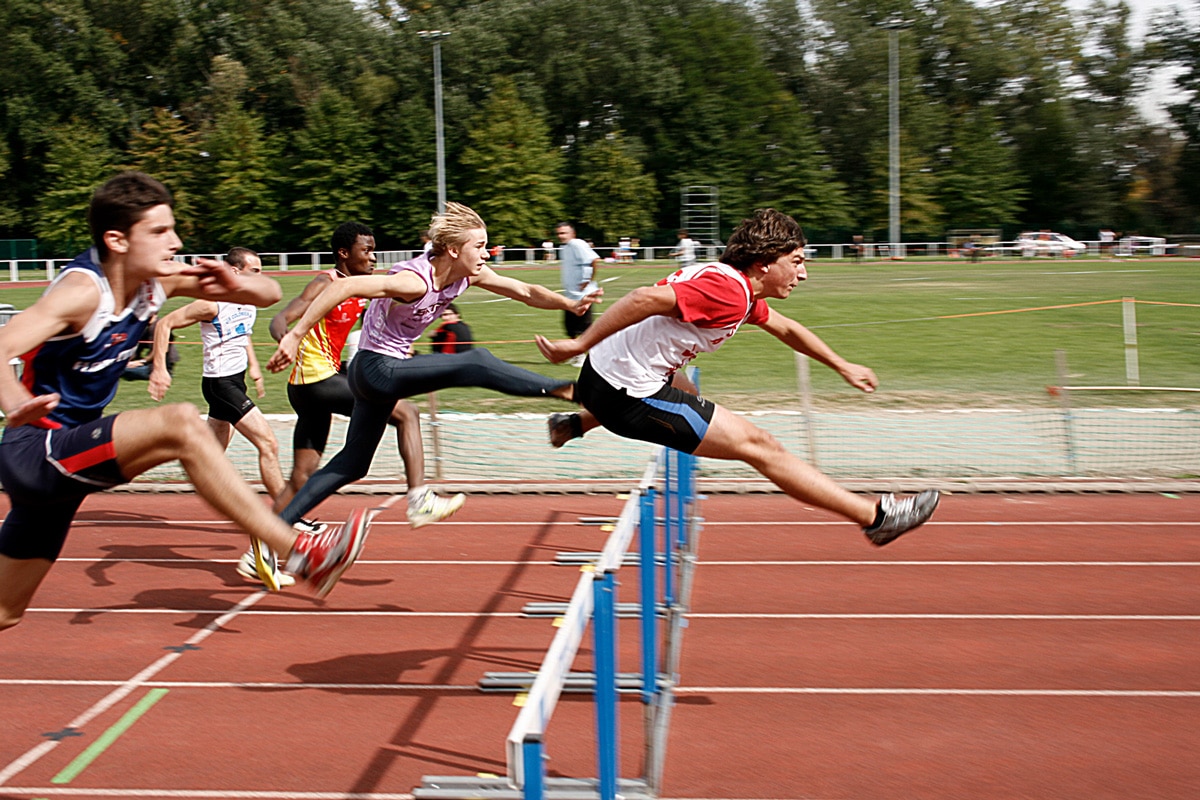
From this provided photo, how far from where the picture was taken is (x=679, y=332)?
5.08 m

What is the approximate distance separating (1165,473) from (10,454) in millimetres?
8862

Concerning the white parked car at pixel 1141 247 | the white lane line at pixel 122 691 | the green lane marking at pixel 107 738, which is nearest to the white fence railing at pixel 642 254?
the white parked car at pixel 1141 247

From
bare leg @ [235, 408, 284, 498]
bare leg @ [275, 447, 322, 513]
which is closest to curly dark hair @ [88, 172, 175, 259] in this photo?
bare leg @ [275, 447, 322, 513]

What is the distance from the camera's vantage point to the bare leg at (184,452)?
144 inches

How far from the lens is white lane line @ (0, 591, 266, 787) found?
15.1ft

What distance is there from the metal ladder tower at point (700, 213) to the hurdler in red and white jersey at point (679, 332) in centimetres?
5202

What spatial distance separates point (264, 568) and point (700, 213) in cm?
5419

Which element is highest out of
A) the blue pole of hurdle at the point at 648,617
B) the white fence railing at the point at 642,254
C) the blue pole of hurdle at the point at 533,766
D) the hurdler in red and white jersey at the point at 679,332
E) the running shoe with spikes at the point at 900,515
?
the white fence railing at the point at 642,254

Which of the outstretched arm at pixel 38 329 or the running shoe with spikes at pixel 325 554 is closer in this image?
the outstretched arm at pixel 38 329

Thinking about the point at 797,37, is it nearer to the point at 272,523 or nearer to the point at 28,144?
the point at 28,144

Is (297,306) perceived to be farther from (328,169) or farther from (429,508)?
(328,169)

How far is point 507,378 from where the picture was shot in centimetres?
580

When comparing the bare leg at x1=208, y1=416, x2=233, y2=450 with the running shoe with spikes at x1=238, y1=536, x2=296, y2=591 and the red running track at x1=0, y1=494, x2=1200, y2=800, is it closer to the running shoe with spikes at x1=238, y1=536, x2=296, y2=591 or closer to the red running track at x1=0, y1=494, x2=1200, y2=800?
the red running track at x1=0, y1=494, x2=1200, y2=800

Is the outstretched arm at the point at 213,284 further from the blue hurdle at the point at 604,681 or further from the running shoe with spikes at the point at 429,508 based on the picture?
the running shoe with spikes at the point at 429,508
